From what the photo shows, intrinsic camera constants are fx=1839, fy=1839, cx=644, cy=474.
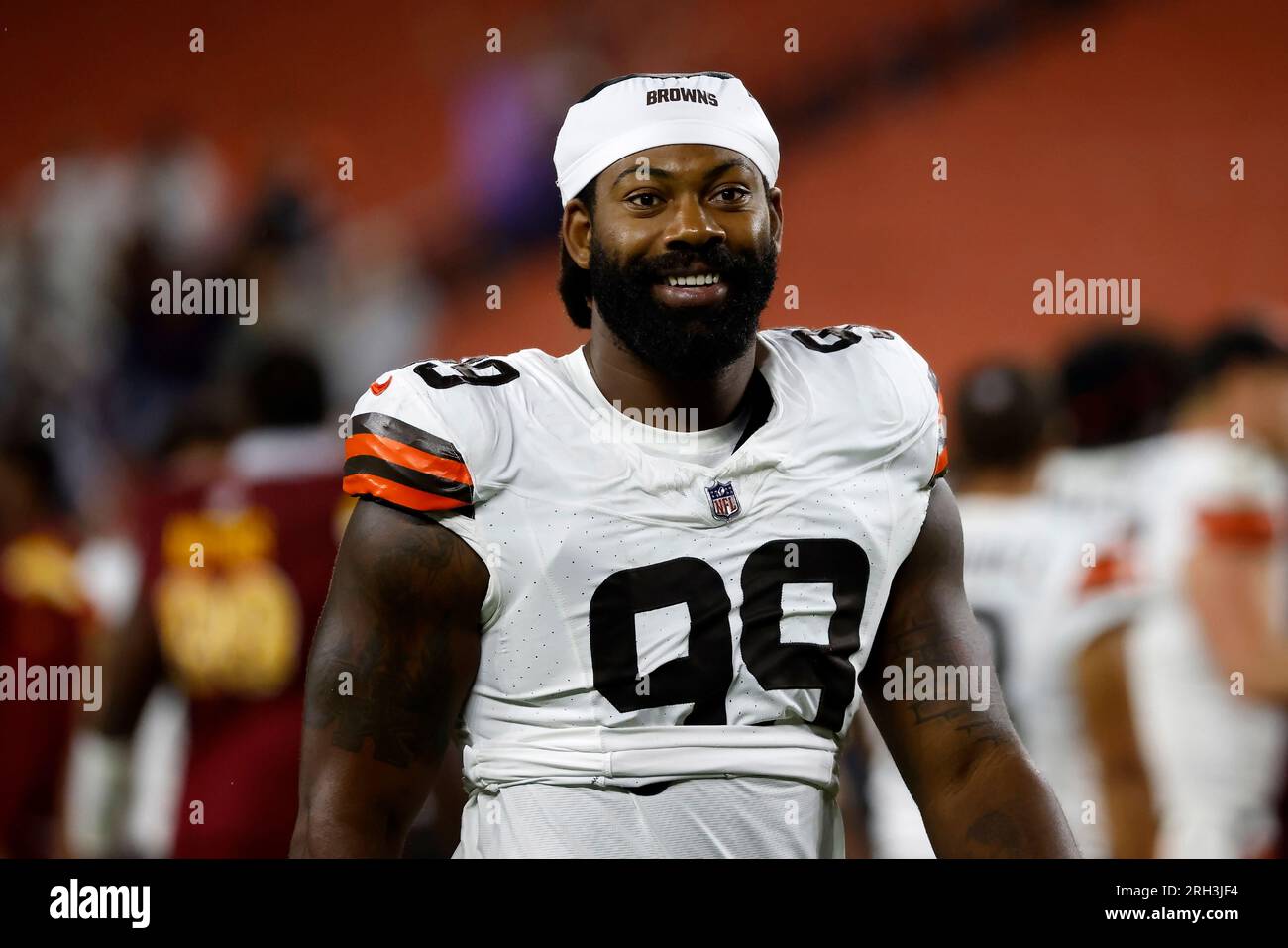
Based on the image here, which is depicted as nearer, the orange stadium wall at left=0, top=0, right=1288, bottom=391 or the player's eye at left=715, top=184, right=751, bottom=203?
the player's eye at left=715, top=184, right=751, bottom=203

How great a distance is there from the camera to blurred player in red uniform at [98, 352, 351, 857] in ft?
11.5

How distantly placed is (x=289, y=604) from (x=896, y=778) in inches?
51.2

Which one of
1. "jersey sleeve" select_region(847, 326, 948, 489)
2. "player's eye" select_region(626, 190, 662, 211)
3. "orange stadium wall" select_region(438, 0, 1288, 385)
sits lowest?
"jersey sleeve" select_region(847, 326, 948, 489)

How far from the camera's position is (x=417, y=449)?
2113 mm

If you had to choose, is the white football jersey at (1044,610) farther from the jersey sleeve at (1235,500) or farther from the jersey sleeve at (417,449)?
the jersey sleeve at (417,449)

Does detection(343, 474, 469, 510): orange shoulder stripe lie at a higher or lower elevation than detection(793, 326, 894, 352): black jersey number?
lower

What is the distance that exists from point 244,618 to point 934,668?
170cm

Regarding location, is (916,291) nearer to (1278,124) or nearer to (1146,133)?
(1146,133)

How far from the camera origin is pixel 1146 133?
7.19m

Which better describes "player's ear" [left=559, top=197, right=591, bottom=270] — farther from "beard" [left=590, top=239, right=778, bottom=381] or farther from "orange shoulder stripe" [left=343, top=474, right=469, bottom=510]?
"orange shoulder stripe" [left=343, top=474, right=469, bottom=510]

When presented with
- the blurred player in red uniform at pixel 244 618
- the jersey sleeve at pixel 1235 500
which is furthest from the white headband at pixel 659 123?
the jersey sleeve at pixel 1235 500

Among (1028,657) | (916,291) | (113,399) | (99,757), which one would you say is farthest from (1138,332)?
(113,399)

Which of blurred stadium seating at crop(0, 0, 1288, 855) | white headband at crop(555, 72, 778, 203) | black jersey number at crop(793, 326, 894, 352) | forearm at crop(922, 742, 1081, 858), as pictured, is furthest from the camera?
blurred stadium seating at crop(0, 0, 1288, 855)

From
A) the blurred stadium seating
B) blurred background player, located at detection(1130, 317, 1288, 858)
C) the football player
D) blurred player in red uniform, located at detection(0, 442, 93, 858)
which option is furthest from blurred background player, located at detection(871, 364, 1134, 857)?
the blurred stadium seating
